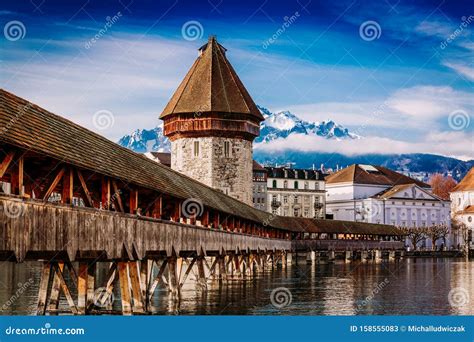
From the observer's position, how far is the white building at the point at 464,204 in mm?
105000

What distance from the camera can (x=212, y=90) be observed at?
186 ft

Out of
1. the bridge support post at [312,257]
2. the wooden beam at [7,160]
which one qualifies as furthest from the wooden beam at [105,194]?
the bridge support post at [312,257]

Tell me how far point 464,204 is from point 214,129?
61.7 meters

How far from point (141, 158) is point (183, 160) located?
32.2 meters

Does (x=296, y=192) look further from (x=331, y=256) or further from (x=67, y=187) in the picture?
(x=67, y=187)

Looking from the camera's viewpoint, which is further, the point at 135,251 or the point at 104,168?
the point at 135,251

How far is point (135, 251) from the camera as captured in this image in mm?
19328

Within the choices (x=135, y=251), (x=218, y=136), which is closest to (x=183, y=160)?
(x=218, y=136)

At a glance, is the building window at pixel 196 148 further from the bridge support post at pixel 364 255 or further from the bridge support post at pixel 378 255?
the bridge support post at pixel 364 255

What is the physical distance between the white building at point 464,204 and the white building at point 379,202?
4.45m

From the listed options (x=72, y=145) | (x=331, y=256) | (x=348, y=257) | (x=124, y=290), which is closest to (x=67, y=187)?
(x=72, y=145)

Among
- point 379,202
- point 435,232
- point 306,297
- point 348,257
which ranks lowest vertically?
point 306,297

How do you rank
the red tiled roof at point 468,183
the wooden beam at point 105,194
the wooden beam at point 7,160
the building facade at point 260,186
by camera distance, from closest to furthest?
the wooden beam at point 7,160 → the wooden beam at point 105,194 → the building facade at point 260,186 → the red tiled roof at point 468,183
